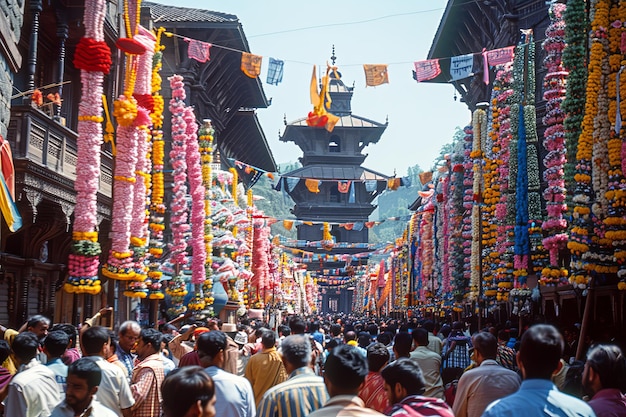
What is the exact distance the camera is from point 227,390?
19.5 ft

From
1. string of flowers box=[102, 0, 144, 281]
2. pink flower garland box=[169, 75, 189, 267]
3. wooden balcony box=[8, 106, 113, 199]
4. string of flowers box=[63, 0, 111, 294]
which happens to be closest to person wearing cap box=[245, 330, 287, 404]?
string of flowers box=[63, 0, 111, 294]

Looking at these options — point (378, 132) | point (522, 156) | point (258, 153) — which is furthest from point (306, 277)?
point (522, 156)

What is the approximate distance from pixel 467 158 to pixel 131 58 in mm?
12229

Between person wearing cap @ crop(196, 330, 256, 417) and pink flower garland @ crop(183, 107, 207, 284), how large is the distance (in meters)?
16.5

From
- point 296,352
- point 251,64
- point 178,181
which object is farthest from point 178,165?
point 296,352

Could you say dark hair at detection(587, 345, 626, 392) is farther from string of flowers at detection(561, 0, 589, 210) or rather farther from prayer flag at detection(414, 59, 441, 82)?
prayer flag at detection(414, 59, 441, 82)

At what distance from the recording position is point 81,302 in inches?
816

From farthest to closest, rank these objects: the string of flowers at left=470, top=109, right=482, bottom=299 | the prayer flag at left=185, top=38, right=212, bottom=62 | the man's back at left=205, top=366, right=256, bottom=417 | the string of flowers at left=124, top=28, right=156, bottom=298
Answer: the prayer flag at left=185, top=38, right=212, bottom=62, the string of flowers at left=470, top=109, right=482, bottom=299, the string of flowers at left=124, top=28, right=156, bottom=298, the man's back at left=205, top=366, right=256, bottom=417

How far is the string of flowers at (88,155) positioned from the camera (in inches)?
535

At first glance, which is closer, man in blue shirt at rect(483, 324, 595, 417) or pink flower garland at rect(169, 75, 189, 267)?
man in blue shirt at rect(483, 324, 595, 417)

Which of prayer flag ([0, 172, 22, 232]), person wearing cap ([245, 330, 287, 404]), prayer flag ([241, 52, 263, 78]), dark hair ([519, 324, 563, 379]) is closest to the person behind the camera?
dark hair ([519, 324, 563, 379])

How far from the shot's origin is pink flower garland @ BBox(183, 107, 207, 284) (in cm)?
2270

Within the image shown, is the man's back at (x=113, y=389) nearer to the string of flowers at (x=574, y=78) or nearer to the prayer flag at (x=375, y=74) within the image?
the string of flowers at (x=574, y=78)

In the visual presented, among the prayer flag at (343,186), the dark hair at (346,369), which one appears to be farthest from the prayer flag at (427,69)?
the prayer flag at (343,186)
